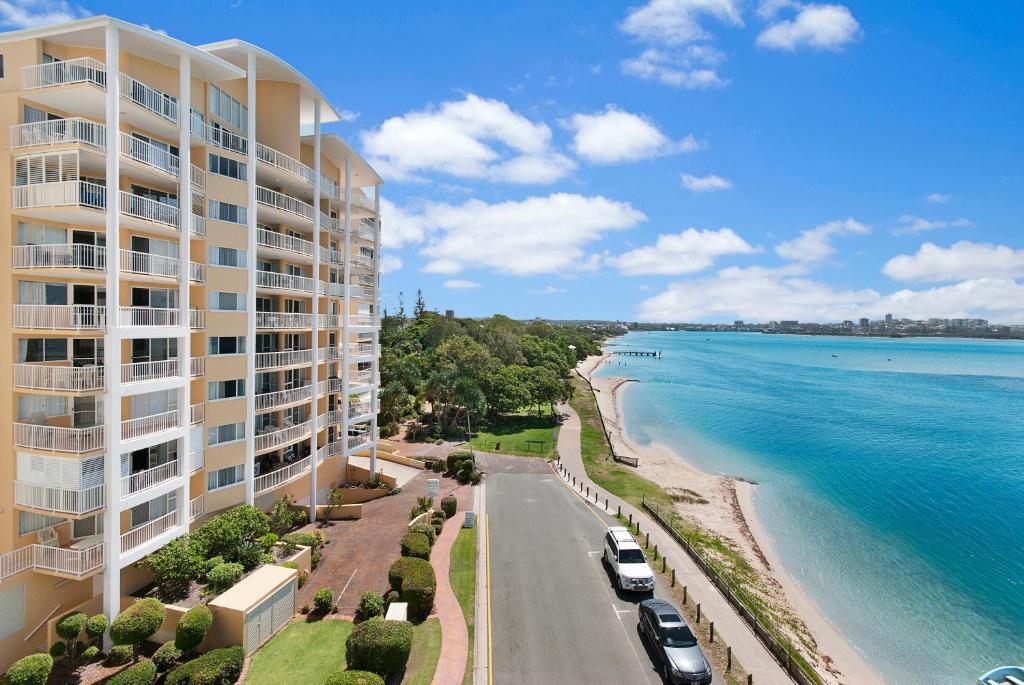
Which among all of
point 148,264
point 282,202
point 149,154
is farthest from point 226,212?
point 148,264

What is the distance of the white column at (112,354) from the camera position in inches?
766

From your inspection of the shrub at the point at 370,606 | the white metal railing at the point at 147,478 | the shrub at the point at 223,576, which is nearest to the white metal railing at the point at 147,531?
the white metal railing at the point at 147,478

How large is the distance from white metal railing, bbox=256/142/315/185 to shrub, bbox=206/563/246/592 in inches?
818

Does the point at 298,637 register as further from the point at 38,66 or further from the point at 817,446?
the point at 817,446

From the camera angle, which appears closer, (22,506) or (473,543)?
(22,506)

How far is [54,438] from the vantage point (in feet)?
62.5

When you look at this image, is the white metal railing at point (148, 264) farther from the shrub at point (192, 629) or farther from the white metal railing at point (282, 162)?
the shrub at point (192, 629)

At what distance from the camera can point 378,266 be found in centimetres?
4156

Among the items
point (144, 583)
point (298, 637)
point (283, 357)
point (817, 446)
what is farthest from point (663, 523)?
point (817, 446)

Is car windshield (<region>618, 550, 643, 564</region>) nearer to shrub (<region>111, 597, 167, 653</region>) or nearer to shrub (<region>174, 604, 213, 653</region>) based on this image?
shrub (<region>174, 604, 213, 653</region>)

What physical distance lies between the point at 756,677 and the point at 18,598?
27.3 metres

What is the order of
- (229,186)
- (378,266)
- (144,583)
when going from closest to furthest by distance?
1. (144,583)
2. (229,186)
3. (378,266)

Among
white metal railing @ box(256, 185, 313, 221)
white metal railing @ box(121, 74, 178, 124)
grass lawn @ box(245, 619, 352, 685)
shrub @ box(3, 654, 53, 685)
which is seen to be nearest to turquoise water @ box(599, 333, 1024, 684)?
grass lawn @ box(245, 619, 352, 685)

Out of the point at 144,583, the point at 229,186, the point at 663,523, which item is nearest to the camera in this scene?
the point at 144,583
